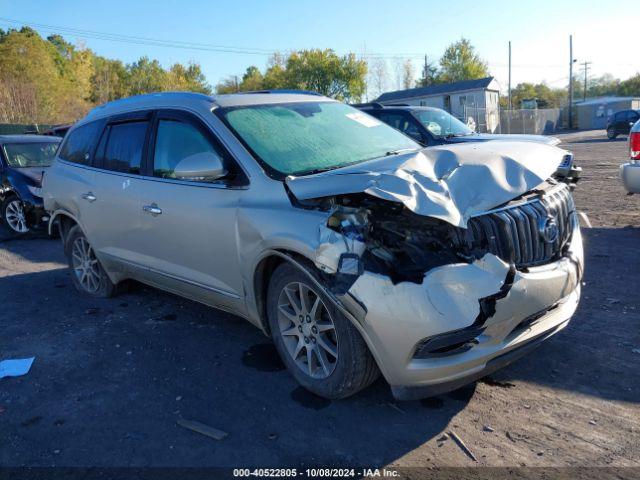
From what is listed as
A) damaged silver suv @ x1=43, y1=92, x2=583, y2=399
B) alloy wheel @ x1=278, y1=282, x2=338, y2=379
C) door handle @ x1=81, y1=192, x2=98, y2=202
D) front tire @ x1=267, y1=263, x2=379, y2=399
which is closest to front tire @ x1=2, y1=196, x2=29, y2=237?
door handle @ x1=81, y1=192, x2=98, y2=202

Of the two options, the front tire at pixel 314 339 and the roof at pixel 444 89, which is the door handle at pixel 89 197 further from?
the roof at pixel 444 89

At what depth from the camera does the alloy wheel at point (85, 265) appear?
5711 millimetres

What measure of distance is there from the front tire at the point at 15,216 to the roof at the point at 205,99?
5.75 meters

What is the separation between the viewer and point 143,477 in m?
2.70

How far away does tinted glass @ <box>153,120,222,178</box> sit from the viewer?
4.02 meters

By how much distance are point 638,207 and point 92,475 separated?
9.10 meters

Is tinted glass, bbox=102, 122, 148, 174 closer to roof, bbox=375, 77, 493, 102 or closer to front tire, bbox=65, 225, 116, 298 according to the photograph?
front tire, bbox=65, 225, 116, 298

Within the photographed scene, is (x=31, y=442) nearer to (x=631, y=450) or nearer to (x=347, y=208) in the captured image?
(x=347, y=208)

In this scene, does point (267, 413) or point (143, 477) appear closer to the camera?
point (143, 477)

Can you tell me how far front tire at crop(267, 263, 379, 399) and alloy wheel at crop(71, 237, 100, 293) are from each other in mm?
2951

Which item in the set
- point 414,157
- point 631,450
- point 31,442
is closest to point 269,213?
point 414,157

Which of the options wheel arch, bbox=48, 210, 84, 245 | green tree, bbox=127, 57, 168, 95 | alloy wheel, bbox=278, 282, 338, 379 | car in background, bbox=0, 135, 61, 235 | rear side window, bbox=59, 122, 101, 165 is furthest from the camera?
green tree, bbox=127, 57, 168, 95

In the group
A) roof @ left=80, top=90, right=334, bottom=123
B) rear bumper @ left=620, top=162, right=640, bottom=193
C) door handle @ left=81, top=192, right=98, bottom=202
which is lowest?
rear bumper @ left=620, top=162, right=640, bottom=193

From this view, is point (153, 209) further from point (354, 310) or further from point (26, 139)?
point (26, 139)
